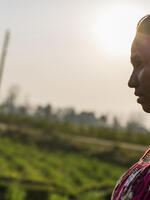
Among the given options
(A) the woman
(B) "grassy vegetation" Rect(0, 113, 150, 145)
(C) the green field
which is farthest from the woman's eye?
(B) "grassy vegetation" Rect(0, 113, 150, 145)

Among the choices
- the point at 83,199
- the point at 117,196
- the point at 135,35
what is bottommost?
the point at 83,199

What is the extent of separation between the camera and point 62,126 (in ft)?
106

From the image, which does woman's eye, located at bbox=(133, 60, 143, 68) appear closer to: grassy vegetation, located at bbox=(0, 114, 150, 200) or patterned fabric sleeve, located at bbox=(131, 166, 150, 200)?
patterned fabric sleeve, located at bbox=(131, 166, 150, 200)

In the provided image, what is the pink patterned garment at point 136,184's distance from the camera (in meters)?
1.28

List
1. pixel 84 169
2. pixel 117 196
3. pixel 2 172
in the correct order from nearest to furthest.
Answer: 1. pixel 117 196
2. pixel 2 172
3. pixel 84 169

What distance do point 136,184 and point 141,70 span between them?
0.34 m

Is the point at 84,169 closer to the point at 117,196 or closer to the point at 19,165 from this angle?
the point at 19,165

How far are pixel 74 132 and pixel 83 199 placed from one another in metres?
23.1

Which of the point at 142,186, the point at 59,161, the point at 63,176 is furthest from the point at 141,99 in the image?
the point at 59,161

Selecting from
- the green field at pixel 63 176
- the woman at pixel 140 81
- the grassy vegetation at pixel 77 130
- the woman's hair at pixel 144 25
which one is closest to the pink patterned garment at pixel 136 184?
the woman at pixel 140 81

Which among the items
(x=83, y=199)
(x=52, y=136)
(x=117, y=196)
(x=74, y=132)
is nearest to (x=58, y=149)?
(x=52, y=136)

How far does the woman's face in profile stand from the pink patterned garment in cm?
18

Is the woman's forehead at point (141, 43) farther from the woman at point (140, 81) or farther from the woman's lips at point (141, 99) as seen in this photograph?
the woman's lips at point (141, 99)

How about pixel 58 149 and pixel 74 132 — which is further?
pixel 74 132
